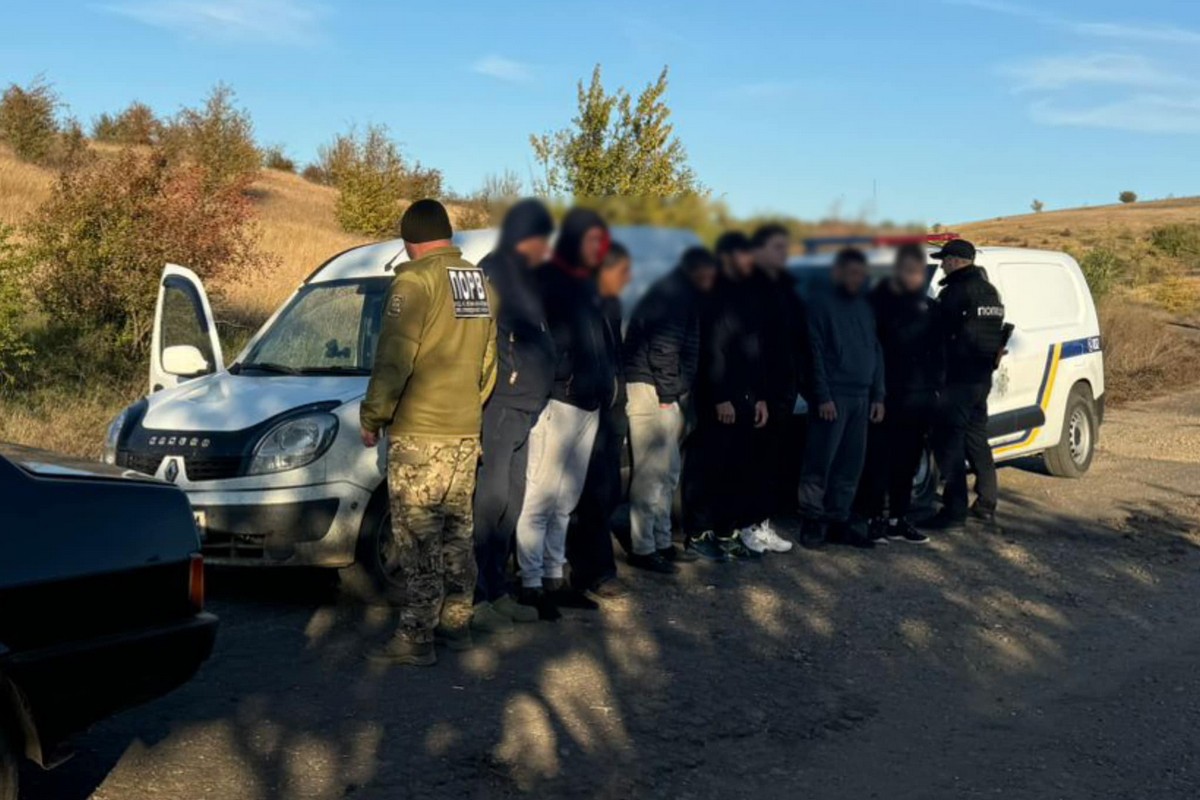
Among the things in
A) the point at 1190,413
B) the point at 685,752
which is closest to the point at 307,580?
the point at 685,752

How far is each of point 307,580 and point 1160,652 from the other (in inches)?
179

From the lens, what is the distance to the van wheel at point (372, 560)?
267 inches

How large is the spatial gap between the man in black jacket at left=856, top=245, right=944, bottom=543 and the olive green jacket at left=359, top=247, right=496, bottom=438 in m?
3.62

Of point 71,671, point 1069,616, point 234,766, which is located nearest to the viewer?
point 71,671

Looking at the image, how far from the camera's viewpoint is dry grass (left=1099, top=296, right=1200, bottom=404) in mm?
20961

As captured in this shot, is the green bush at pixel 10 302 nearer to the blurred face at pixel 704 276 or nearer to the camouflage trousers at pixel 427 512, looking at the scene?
the camouflage trousers at pixel 427 512

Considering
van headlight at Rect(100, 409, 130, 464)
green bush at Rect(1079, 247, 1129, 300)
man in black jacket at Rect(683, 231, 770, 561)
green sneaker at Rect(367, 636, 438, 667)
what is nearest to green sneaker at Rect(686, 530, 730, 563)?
man in black jacket at Rect(683, 231, 770, 561)

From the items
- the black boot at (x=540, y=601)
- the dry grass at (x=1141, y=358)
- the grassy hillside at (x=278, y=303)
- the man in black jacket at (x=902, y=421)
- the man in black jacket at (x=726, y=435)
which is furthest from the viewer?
the dry grass at (x=1141, y=358)

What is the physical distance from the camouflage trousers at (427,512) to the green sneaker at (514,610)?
69 cm

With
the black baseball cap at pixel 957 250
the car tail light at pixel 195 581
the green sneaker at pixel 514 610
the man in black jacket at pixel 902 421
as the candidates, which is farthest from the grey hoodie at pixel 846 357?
the car tail light at pixel 195 581

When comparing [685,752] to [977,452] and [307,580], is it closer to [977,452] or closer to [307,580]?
[307,580]

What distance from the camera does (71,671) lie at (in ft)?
12.5

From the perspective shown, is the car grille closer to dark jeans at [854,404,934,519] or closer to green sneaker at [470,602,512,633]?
green sneaker at [470,602,512,633]

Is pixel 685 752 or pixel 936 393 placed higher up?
pixel 936 393
